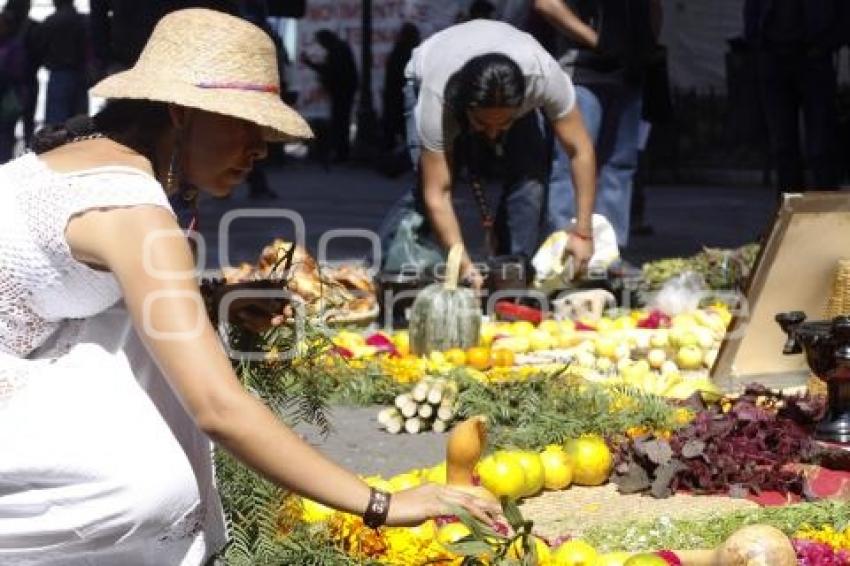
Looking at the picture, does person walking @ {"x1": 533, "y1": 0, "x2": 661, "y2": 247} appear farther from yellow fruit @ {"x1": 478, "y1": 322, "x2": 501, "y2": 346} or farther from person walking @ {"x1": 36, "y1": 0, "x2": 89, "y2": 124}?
person walking @ {"x1": 36, "y1": 0, "x2": 89, "y2": 124}

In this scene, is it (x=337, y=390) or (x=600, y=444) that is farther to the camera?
(x=337, y=390)

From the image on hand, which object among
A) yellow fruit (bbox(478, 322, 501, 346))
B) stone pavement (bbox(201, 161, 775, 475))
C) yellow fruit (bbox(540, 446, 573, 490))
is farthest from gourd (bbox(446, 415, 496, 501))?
yellow fruit (bbox(478, 322, 501, 346))

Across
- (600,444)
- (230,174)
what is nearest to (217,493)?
(230,174)

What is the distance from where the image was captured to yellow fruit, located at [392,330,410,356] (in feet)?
24.6

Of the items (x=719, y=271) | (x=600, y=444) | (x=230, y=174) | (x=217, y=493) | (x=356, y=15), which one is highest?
(x=230, y=174)

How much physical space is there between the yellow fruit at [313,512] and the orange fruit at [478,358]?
2.62 meters

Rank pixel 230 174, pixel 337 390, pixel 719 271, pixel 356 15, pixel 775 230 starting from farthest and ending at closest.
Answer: pixel 356 15, pixel 719 271, pixel 337 390, pixel 775 230, pixel 230 174

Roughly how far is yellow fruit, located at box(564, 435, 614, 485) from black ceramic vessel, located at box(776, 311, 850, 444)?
0.60 m

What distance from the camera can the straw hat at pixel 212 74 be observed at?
11.7 feet

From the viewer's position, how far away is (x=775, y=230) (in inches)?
221

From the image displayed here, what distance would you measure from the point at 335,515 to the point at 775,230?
81.3 inches

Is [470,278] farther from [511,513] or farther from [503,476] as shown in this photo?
[511,513]

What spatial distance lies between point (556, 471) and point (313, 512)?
89 cm

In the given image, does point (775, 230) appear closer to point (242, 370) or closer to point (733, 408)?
point (733, 408)
